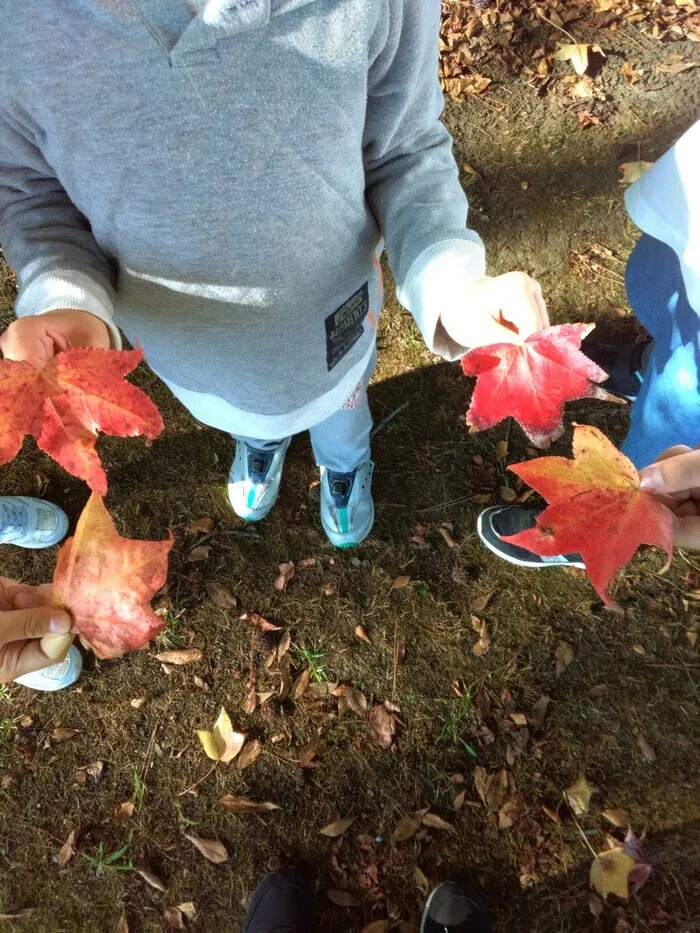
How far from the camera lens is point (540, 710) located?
212 cm

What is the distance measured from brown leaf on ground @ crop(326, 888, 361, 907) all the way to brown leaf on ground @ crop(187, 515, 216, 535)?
127 cm

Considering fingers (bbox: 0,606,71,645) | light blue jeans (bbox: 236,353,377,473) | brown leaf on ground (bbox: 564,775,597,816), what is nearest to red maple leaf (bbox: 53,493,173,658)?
fingers (bbox: 0,606,71,645)

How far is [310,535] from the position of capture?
2297 millimetres

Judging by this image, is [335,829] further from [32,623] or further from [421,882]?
[32,623]

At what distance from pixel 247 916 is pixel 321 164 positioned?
2.15m

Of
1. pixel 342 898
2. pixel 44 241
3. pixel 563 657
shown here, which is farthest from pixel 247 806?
pixel 44 241

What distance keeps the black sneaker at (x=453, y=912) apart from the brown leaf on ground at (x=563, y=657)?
77cm

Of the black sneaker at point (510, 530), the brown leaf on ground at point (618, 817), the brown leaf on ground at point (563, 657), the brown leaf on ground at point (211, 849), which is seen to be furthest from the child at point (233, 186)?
the brown leaf on ground at point (618, 817)

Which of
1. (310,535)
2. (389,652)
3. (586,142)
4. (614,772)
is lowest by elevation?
(614,772)

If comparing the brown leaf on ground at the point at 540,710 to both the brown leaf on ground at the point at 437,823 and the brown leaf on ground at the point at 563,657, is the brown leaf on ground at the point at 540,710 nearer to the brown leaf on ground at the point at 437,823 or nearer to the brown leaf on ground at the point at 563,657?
the brown leaf on ground at the point at 563,657

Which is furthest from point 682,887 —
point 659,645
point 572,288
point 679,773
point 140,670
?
point 572,288

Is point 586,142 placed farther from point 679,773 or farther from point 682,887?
point 682,887

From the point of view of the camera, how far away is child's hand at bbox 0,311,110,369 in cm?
96

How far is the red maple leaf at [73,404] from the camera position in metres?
0.96
